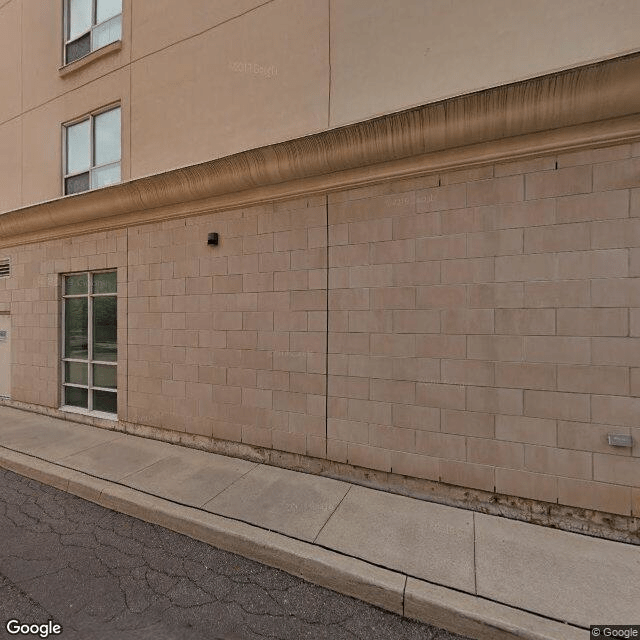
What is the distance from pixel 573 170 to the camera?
11.8 feet

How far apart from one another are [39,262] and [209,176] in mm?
4978

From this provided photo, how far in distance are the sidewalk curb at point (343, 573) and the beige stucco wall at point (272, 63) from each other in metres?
4.89

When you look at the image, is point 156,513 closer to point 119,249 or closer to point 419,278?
point 419,278

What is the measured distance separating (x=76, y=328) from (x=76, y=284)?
36.2 inches

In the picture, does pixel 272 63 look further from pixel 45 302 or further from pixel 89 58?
pixel 45 302

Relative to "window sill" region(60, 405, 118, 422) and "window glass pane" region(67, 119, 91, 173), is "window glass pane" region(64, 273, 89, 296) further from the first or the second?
"window sill" region(60, 405, 118, 422)

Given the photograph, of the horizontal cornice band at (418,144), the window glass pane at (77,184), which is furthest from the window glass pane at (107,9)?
the horizontal cornice band at (418,144)

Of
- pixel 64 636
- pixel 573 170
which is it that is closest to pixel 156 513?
pixel 64 636

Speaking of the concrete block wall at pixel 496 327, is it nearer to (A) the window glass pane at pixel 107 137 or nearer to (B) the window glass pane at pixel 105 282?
(B) the window glass pane at pixel 105 282

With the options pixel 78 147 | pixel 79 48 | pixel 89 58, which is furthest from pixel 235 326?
pixel 79 48

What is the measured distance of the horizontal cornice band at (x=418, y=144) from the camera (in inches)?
132

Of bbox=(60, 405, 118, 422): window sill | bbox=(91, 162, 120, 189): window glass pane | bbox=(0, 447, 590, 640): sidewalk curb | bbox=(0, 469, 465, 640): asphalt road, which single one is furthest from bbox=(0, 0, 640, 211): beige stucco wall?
bbox=(0, 469, 465, 640): asphalt road

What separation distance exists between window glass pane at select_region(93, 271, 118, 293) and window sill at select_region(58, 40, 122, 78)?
13.3ft

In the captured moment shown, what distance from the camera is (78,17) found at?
7.05m
